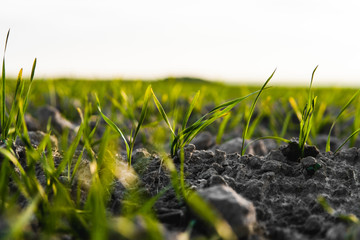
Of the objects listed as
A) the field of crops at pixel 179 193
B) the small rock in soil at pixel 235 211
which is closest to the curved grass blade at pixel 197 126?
the field of crops at pixel 179 193

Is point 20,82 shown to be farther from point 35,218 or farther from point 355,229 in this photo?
point 355,229

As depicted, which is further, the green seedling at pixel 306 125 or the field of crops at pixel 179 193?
the green seedling at pixel 306 125

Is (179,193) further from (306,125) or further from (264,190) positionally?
(306,125)

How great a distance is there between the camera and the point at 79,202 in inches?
34.6

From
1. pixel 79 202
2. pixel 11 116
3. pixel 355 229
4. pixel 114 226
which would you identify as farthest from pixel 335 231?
pixel 11 116

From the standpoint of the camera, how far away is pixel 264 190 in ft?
3.24

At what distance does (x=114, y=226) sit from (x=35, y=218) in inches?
9.1

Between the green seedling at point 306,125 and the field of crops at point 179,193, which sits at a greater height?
the green seedling at point 306,125

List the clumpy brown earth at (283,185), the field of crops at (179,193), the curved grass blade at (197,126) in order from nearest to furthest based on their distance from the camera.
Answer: the field of crops at (179,193) < the clumpy brown earth at (283,185) < the curved grass blade at (197,126)

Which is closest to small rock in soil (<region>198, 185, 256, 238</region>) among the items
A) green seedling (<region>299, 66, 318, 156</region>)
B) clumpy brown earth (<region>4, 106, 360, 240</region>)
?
clumpy brown earth (<region>4, 106, 360, 240</region>)

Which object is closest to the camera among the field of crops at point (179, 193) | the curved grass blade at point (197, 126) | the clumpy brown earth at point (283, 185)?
the field of crops at point (179, 193)

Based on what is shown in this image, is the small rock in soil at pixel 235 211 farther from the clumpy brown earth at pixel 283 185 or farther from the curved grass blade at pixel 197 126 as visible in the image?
the curved grass blade at pixel 197 126

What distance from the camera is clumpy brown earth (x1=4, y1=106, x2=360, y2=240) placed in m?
0.81

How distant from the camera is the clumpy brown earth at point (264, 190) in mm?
809
